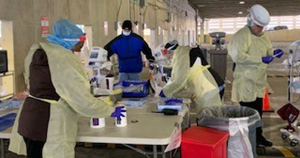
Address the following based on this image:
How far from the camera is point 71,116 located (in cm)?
204

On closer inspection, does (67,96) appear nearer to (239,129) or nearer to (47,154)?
(47,154)

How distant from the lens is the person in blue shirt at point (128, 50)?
443cm

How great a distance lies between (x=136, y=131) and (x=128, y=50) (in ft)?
7.89

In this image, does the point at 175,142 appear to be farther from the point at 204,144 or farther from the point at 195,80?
the point at 195,80

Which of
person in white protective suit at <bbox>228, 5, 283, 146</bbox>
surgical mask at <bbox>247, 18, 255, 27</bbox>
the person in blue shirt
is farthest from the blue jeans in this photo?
surgical mask at <bbox>247, 18, 255, 27</bbox>

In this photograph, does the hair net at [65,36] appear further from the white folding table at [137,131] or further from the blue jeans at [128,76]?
the blue jeans at [128,76]

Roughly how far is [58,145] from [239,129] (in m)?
1.17

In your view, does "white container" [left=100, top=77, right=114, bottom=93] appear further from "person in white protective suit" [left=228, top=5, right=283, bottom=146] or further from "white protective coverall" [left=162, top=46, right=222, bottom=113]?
"person in white protective suit" [left=228, top=5, right=283, bottom=146]

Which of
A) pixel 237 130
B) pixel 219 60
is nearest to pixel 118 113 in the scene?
pixel 237 130

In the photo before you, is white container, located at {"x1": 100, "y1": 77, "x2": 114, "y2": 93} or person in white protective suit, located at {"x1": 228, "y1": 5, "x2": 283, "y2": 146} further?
person in white protective suit, located at {"x1": 228, "y1": 5, "x2": 283, "y2": 146}

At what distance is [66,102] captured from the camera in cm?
199

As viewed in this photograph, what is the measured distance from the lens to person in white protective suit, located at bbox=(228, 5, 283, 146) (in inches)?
130

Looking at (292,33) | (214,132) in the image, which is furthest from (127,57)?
(292,33)

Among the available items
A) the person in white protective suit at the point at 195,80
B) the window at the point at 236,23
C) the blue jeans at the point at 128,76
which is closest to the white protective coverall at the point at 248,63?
the person in white protective suit at the point at 195,80
